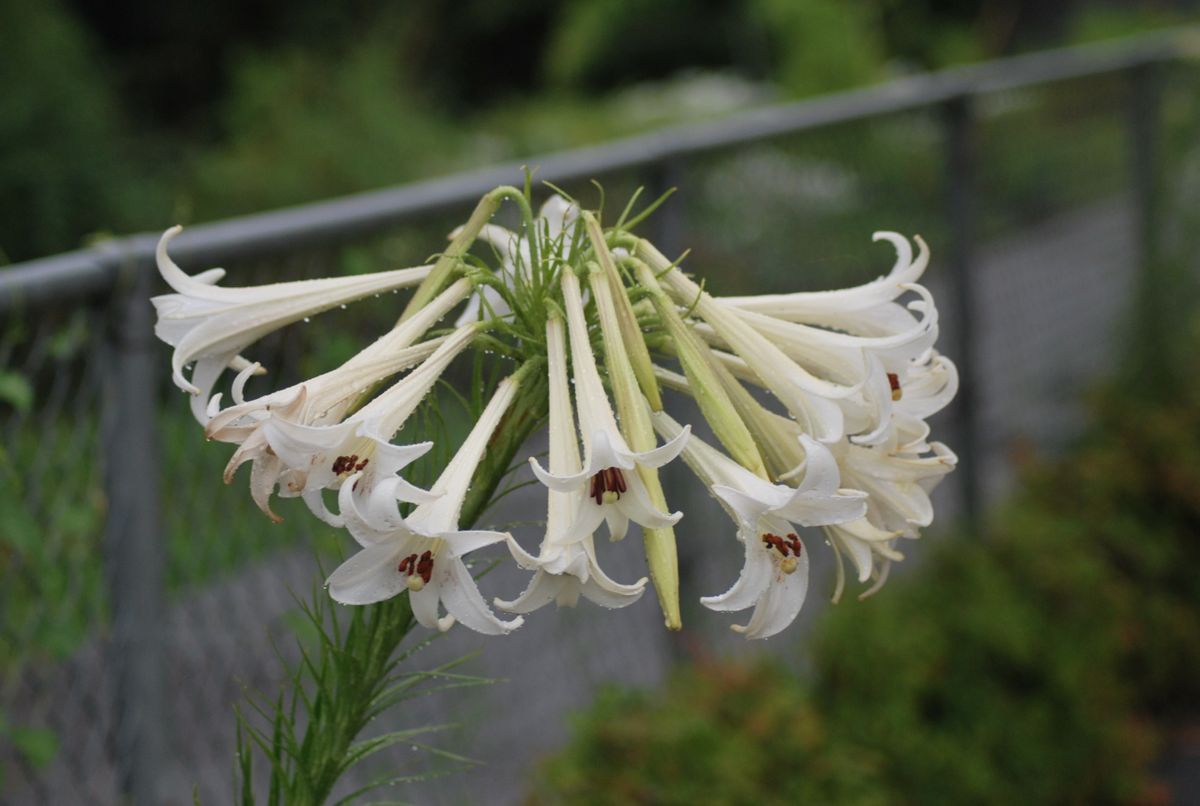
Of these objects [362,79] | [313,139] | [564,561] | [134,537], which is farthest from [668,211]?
[362,79]

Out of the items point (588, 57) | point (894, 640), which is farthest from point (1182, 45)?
point (588, 57)

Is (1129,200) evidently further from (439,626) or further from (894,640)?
(439,626)

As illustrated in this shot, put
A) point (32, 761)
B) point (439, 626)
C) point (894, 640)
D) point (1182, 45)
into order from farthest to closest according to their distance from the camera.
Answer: point (1182, 45), point (894, 640), point (32, 761), point (439, 626)

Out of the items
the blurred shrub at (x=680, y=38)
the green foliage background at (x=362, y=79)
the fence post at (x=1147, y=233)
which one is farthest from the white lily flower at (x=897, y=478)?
the blurred shrub at (x=680, y=38)

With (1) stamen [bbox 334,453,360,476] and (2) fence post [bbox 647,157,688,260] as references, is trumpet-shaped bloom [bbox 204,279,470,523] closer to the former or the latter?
(1) stamen [bbox 334,453,360,476]

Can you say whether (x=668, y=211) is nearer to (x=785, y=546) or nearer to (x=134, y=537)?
(x=134, y=537)
